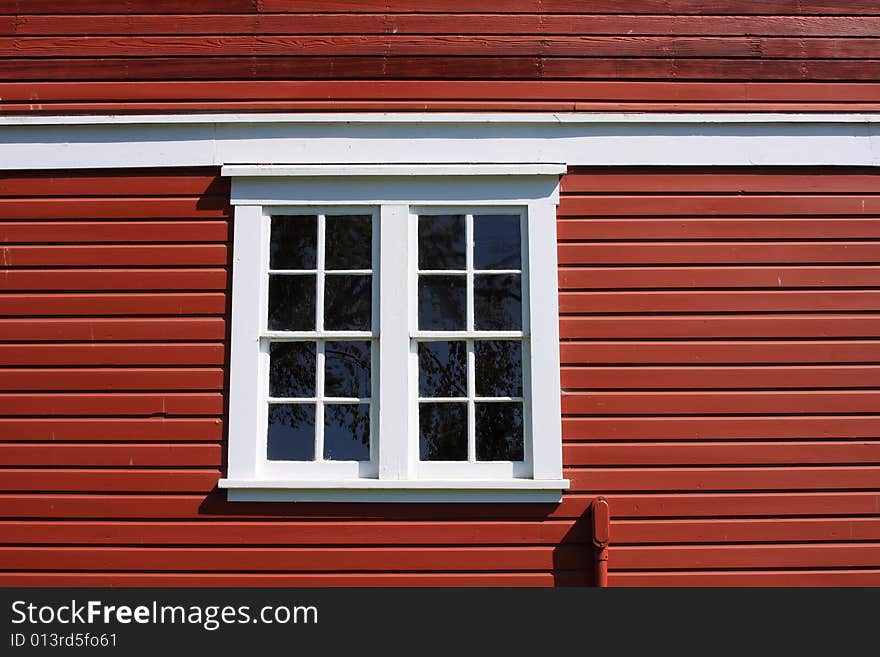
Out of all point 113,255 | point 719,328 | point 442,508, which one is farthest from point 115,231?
point 719,328

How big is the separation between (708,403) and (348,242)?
2200mm

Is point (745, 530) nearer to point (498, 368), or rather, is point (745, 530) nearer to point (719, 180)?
point (498, 368)

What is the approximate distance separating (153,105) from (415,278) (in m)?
1.85

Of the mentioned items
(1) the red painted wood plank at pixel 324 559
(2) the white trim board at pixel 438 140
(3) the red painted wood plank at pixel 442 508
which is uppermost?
(2) the white trim board at pixel 438 140

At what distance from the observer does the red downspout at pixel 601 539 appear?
393 centimetres

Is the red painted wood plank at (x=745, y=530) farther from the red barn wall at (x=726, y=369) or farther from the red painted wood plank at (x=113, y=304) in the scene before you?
the red painted wood plank at (x=113, y=304)

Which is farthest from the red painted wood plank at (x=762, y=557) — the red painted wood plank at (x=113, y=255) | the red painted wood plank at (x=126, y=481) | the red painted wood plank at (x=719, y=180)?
the red painted wood plank at (x=113, y=255)

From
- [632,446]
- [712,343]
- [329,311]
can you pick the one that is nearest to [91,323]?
[329,311]

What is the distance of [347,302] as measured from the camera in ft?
14.0

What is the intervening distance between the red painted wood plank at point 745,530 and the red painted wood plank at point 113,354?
7.98ft

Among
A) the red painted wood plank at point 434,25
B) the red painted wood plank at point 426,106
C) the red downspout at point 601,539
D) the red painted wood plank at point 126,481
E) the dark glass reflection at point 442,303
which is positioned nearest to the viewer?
the red downspout at point 601,539

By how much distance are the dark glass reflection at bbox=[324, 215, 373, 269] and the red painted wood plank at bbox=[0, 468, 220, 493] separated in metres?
1.35

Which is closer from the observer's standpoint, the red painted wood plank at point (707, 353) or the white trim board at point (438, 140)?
the red painted wood plank at point (707, 353)

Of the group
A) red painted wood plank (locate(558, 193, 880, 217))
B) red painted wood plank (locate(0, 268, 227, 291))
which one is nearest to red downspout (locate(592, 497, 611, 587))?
red painted wood plank (locate(558, 193, 880, 217))
